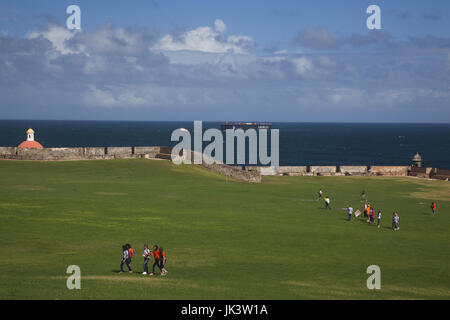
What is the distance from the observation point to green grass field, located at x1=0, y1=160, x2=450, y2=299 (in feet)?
59.8

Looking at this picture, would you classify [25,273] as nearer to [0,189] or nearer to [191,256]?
[191,256]

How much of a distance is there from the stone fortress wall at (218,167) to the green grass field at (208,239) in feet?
16.9

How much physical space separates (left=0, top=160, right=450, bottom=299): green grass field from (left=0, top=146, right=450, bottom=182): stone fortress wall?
516 cm

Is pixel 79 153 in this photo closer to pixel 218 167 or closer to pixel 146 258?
pixel 218 167

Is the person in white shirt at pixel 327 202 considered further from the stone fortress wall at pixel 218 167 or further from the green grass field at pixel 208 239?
the stone fortress wall at pixel 218 167

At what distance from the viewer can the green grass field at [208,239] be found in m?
18.2

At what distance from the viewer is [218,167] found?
54.8 metres

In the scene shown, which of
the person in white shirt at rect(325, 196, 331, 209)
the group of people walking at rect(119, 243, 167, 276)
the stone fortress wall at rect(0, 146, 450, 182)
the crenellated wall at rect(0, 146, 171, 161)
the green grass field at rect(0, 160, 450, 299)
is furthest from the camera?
the stone fortress wall at rect(0, 146, 450, 182)

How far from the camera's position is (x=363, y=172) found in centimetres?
6569

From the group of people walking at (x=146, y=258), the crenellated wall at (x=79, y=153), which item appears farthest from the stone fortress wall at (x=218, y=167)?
the group of people walking at (x=146, y=258)

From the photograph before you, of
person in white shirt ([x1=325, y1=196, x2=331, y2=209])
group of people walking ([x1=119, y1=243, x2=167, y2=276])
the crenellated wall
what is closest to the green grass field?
group of people walking ([x1=119, y1=243, x2=167, y2=276])

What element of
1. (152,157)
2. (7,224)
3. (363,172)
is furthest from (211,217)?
(363,172)

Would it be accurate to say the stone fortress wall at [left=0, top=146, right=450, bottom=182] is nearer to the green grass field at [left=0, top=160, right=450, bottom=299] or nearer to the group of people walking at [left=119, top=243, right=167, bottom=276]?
the green grass field at [left=0, top=160, right=450, bottom=299]

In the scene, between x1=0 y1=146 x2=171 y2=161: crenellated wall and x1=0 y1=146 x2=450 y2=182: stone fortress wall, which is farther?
x1=0 y1=146 x2=450 y2=182: stone fortress wall
